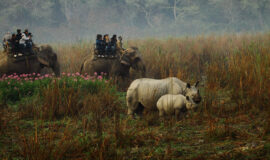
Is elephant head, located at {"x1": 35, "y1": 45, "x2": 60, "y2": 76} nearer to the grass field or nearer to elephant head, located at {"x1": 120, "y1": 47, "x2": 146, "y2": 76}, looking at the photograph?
the grass field

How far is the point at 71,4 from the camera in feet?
161

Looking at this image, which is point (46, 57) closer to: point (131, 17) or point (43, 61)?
point (43, 61)

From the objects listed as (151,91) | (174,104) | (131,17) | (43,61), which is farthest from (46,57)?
(131,17)

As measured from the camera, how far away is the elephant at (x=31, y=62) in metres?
9.45

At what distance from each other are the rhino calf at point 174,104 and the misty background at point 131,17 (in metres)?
36.3

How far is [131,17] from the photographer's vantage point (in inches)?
1913

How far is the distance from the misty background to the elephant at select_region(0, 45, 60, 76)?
30.9 metres

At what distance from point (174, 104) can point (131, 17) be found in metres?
44.6

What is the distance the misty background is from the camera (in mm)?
43312

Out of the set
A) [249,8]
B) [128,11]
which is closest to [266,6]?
[249,8]

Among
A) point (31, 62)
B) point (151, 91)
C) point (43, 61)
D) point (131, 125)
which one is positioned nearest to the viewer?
point (131, 125)

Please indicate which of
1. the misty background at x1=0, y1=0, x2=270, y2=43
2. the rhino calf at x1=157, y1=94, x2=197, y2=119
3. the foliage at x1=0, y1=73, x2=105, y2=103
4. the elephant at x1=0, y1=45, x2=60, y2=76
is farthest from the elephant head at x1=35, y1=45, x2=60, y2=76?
the misty background at x1=0, y1=0, x2=270, y2=43

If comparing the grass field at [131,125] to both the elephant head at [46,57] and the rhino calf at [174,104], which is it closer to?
the rhino calf at [174,104]

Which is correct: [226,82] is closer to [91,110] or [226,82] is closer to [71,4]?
[91,110]
